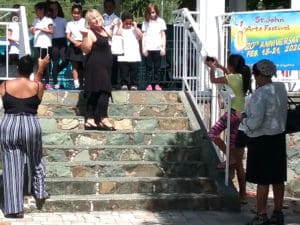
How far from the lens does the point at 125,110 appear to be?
968cm

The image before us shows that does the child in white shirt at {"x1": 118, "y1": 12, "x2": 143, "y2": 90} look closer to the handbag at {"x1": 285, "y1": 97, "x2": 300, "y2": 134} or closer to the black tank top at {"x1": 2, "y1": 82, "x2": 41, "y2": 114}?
the black tank top at {"x1": 2, "y1": 82, "x2": 41, "y2": 114}

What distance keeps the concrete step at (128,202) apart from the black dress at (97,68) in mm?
1531

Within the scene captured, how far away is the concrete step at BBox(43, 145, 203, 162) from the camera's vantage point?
28.1 ft

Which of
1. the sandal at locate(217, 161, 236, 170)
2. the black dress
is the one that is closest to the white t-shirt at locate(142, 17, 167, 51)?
the black dress

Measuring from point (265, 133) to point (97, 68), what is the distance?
2.71m

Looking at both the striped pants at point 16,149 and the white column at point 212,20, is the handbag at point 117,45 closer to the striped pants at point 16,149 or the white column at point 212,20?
the white column at point 212,20

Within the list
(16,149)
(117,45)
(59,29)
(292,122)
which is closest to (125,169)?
(16,149)

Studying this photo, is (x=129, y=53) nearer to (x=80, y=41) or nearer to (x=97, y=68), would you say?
(x=80, y=41)

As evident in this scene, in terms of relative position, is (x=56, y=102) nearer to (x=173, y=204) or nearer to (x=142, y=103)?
(x=142, y=103)

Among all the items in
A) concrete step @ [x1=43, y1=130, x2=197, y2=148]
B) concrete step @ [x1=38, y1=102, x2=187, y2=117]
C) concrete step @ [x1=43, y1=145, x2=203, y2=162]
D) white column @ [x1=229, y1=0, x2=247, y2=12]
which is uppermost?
white column @ [x1=229, y1=0, x2=247, y2=12]

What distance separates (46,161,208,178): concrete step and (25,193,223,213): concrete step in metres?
0.42

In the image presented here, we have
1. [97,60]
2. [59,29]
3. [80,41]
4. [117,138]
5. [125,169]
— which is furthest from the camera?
[59,29]

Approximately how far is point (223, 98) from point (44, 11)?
12.4 feet

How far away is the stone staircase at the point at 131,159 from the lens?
7906 mm
